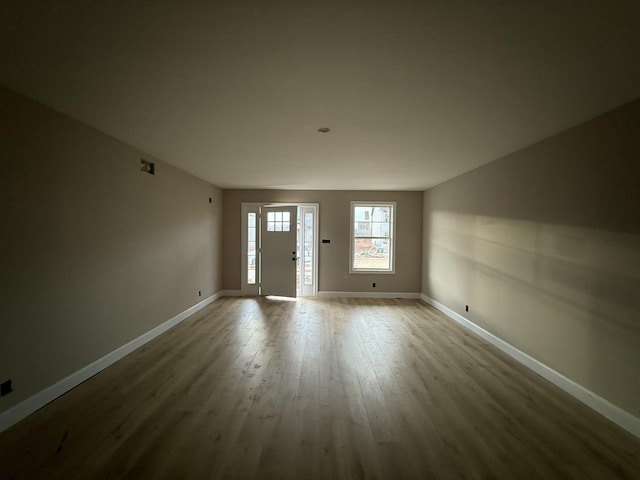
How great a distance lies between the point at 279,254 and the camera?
251 inches

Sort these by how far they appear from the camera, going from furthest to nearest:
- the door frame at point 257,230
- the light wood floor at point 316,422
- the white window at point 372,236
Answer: the white window at point 372,236 → the door frame at point 257,230 → the light wood floor at point 316,422

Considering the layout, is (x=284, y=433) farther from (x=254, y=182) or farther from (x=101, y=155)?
(x=254, y=182)

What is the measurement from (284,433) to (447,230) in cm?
440

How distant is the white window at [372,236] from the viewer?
6578mm

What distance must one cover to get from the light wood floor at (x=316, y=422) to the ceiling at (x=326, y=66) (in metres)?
2.36

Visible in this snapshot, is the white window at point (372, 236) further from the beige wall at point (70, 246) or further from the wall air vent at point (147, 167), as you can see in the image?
the wall air vent at point (147, 167)

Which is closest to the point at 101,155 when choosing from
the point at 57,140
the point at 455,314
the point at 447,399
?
the point at 57,140

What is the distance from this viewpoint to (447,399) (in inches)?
97.5

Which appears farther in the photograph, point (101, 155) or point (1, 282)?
point (101, 155)

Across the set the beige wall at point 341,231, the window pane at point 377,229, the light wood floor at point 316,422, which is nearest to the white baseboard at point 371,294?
the beige wall at point 341,231

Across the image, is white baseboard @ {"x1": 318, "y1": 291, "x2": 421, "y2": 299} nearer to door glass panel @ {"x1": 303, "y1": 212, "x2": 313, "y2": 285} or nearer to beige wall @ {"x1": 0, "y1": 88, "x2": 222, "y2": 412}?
door glass panel @ {"x1": 303, "y1": 212, "x2": 313, "y2": 285}

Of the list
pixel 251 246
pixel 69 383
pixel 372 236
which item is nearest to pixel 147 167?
pixel 69 383

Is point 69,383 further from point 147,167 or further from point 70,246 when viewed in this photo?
point 147,167

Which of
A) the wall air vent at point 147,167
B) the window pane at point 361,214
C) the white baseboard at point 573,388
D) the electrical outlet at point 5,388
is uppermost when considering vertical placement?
the wall air vent at point 147,167
